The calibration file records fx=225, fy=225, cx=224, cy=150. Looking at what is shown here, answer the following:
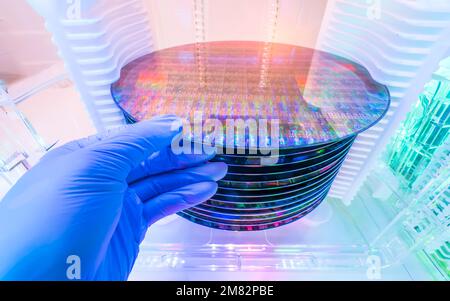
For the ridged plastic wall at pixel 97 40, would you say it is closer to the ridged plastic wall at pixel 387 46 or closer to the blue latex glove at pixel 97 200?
the blue latex glove at pixel 97 200

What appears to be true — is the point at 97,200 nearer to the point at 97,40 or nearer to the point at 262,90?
the point at 97,40

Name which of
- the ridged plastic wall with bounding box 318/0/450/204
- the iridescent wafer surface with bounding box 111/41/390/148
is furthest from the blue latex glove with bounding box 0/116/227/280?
the ridged plastic wall with bounding box 318/0/450/204

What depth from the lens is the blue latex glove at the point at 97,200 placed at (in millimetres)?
473

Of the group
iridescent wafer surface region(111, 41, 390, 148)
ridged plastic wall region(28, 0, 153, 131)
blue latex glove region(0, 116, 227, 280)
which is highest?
ridged plastic wall region(28, 0, 153, 131)

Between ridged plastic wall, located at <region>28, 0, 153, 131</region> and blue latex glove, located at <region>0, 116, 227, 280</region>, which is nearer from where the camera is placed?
blue latex glove, located at <region>0, 116, 227, 280</region>

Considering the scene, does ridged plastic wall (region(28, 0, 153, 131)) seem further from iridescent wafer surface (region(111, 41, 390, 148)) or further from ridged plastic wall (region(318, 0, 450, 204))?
ridged plastic wall (region(318, 0, 450, 204))

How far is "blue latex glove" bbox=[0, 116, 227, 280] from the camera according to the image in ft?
1.55

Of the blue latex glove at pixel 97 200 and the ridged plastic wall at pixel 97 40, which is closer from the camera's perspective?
the blue latex glove at pixel 97 200

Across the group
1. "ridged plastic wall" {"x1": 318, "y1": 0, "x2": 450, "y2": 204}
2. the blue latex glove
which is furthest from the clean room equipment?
the blue latex glove

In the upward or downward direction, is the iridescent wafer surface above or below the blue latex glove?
above

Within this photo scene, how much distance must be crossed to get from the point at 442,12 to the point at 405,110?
1.08 feet

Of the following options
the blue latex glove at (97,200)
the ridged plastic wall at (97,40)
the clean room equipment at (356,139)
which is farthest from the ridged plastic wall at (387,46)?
the ridged plastic wall at (97,40)
